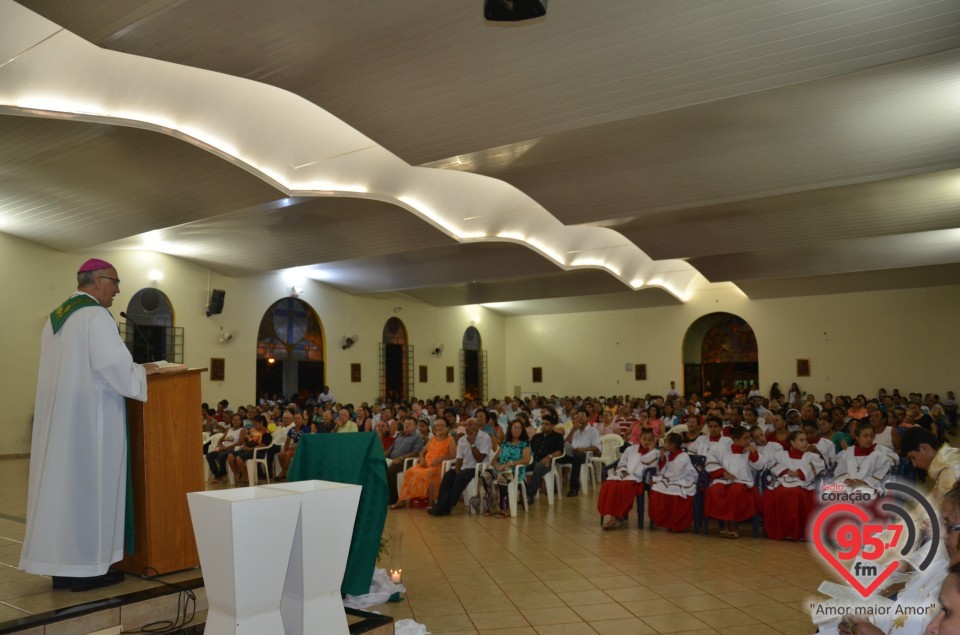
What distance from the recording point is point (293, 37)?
5941mm

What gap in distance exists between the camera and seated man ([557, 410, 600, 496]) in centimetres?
911

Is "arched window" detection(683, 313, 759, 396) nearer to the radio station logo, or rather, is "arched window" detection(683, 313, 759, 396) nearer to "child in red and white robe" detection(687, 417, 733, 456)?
"child in red and white robe" detection(687, 417, 733, 456)

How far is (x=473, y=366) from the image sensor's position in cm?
2277

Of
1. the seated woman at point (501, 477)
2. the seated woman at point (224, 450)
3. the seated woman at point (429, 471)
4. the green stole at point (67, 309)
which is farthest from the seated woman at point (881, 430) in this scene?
the seated woman at point (224, 450)

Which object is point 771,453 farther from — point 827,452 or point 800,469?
point 827,452

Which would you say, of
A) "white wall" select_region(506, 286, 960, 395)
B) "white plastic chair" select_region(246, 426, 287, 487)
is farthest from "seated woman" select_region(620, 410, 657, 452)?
"white wall" select_region(506, 286, 960, 395)

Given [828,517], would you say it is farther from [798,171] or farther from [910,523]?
[798,171]

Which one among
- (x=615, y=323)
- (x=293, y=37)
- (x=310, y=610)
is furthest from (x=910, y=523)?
(x=615, y=323)

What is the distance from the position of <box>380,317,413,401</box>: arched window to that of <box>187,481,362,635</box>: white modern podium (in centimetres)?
1676

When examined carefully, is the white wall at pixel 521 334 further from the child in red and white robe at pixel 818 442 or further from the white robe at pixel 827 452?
the white robe at pixel 827 452

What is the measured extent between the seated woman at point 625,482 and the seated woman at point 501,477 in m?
1.08

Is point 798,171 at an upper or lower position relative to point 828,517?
upper

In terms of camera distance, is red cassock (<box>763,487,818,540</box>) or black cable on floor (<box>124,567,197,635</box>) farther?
red cassock (<box>763,487,818,540</box>)

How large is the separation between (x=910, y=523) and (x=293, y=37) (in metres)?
5.51
